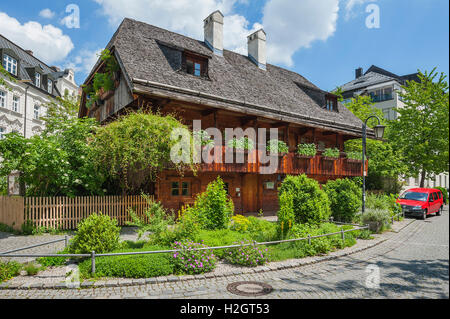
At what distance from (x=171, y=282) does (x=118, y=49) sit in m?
13.0

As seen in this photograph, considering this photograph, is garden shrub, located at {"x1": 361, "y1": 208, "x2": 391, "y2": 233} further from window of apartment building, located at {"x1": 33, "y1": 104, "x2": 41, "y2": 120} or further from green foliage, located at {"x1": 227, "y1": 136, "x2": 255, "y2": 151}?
window of apartment building, located at {"x1": 33, "y1": 104, "x2": 41, "y2": 120}

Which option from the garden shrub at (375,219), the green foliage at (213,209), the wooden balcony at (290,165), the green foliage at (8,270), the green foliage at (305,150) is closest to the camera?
the green foliage at (8,270)

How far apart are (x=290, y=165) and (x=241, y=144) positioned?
403 centimetres

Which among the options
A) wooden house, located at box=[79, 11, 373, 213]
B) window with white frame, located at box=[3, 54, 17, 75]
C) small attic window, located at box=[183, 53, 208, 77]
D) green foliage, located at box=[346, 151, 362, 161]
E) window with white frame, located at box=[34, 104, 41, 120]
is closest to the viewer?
wooden house, located at box=[79, 11, 373, 213]

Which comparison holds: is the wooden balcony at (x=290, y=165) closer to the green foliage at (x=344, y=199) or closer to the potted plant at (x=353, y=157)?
the potted plant at (x=353, y=157)

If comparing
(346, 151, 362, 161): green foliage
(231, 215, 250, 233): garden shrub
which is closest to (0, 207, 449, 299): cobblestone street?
(231, 215, 250, 233): garden shrub

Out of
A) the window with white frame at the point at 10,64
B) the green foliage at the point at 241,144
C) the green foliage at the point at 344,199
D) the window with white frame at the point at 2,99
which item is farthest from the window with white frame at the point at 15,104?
the green foliage at the point at 344,199

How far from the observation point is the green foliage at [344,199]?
43.9ft

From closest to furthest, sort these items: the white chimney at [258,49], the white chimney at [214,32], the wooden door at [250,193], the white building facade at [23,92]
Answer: the wooden door at [250,193] < the white chimney at [214,32] < the white chimney at [258,49] < the white building facade at [23,92]

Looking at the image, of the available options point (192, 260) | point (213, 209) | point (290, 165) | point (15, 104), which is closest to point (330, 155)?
point (290, 165)

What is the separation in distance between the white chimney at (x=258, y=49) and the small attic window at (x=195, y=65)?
7.99m

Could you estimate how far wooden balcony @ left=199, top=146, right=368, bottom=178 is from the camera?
14.2 metres

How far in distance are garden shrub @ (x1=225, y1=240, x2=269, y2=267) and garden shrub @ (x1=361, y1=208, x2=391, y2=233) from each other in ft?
22.6

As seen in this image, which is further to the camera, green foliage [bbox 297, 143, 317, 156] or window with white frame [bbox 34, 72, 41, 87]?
window with white frame [bbox 34, 72, 41, 87]
